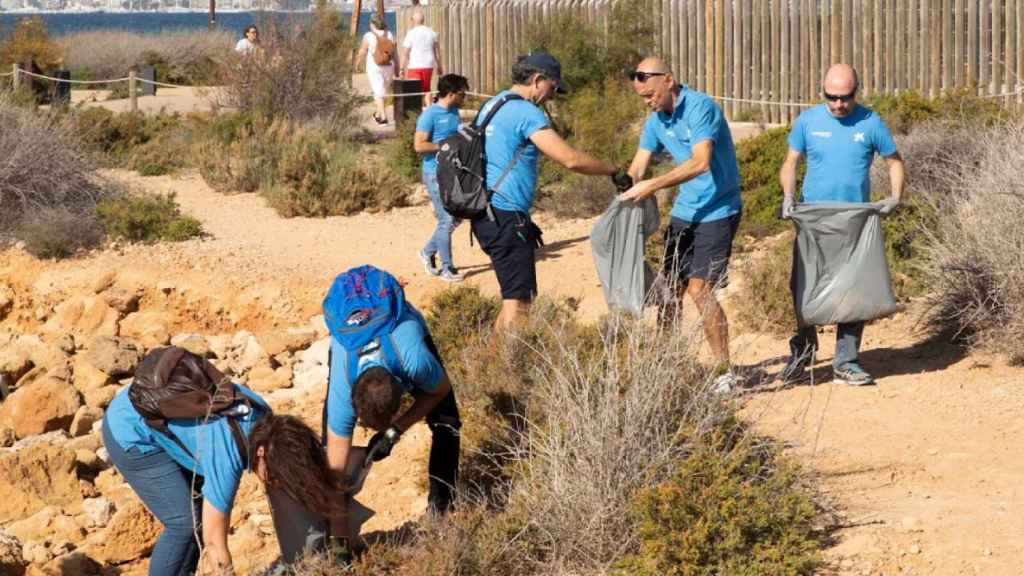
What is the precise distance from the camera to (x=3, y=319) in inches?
491

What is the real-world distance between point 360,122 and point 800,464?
13.4m

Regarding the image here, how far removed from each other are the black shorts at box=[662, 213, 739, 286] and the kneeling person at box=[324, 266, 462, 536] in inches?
86.5

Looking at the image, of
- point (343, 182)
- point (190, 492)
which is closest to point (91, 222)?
point (343, 182)

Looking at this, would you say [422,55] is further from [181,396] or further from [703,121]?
[181,396]

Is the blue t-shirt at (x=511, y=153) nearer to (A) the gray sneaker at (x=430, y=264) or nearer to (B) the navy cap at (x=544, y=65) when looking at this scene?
(B) the navy cap at (x=544, y=65)

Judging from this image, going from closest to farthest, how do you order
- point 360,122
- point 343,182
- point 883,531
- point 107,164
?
point 883,531 < point 343,182 < point 107,164 < point 360,122

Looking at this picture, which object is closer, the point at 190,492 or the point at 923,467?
the point at 190,492

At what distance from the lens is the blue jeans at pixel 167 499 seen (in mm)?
5391

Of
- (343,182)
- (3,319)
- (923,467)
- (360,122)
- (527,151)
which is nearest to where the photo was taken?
(923,467)

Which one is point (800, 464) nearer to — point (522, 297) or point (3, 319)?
point (522, 297)

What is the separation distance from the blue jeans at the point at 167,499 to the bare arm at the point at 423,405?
79cm

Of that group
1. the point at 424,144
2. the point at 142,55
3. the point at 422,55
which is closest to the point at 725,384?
the point at 424,144

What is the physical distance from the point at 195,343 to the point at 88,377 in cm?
100

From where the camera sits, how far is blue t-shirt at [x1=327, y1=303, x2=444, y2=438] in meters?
5.31
